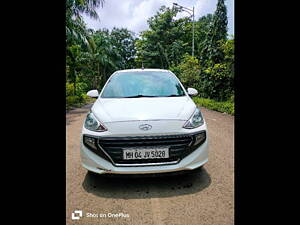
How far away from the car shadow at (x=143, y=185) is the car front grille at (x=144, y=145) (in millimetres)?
156

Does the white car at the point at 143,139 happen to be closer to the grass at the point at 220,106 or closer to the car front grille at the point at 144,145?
the car front grille at the point at 144,145

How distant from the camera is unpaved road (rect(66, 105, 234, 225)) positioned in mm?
1493

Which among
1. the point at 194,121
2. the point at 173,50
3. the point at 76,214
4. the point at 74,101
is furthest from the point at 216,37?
the point at 76,214

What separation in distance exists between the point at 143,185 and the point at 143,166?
248 millimetres

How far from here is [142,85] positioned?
9.23 ft

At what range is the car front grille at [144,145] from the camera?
1872 millimetres

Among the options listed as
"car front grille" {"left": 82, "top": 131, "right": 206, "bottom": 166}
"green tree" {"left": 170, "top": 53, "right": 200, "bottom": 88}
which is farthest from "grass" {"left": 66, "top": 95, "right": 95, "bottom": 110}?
"green tree" {"left": 170, "top": 53, "right": 200, "bottom": 88}

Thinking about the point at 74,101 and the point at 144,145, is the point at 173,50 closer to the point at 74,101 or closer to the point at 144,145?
the point at 74,101

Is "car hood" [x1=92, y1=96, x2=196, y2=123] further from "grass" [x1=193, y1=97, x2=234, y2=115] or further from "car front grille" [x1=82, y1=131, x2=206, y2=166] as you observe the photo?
"grass" [x1=193, y1=97, x2=234, y2=115]

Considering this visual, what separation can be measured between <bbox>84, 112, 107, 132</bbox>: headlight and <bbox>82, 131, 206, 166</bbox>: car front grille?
0.33 feet

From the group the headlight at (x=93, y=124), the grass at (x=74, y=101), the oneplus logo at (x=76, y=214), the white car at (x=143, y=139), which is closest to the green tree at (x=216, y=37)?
the grass at (x=74, y=101)
